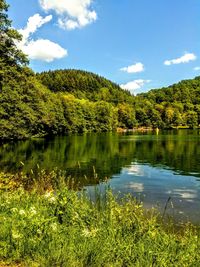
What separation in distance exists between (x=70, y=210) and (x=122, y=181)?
67.7 feet

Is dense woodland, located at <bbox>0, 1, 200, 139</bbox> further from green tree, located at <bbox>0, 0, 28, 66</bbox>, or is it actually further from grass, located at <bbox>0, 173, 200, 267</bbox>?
grass, located at <bbox>0, 173, 200, 267</bbox>

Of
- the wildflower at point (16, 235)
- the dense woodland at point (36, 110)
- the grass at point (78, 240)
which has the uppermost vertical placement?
the dense woodland at point (36, 110)

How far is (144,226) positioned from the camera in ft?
32.9

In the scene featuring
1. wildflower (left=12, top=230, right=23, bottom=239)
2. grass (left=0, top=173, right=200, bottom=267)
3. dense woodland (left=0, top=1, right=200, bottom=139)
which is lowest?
grass (left=0, top=173, right=200, bottom=267)

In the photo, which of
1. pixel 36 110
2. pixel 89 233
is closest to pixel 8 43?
pixel 89 233

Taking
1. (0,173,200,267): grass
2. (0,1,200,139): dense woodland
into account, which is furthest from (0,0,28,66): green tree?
(0,173,200,267): grass

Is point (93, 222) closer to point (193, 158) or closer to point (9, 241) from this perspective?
point (9, 241)

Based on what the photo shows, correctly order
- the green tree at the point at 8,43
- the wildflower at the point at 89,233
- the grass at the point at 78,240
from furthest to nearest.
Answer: the green tree at the point at 8,43, the wildflower at the point at 89,233, the grass at the point at 78,240

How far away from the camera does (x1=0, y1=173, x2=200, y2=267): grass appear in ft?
23.8

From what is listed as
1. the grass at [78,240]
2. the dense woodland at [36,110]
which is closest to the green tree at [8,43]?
the dense woodland at [36,110]

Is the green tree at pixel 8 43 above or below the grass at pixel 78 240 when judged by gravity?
above

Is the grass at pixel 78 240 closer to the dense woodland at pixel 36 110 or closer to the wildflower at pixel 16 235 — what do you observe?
the wildflower at pixel 16 235

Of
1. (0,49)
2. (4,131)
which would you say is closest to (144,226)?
(0,49)

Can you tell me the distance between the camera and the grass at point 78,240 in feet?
23.8
